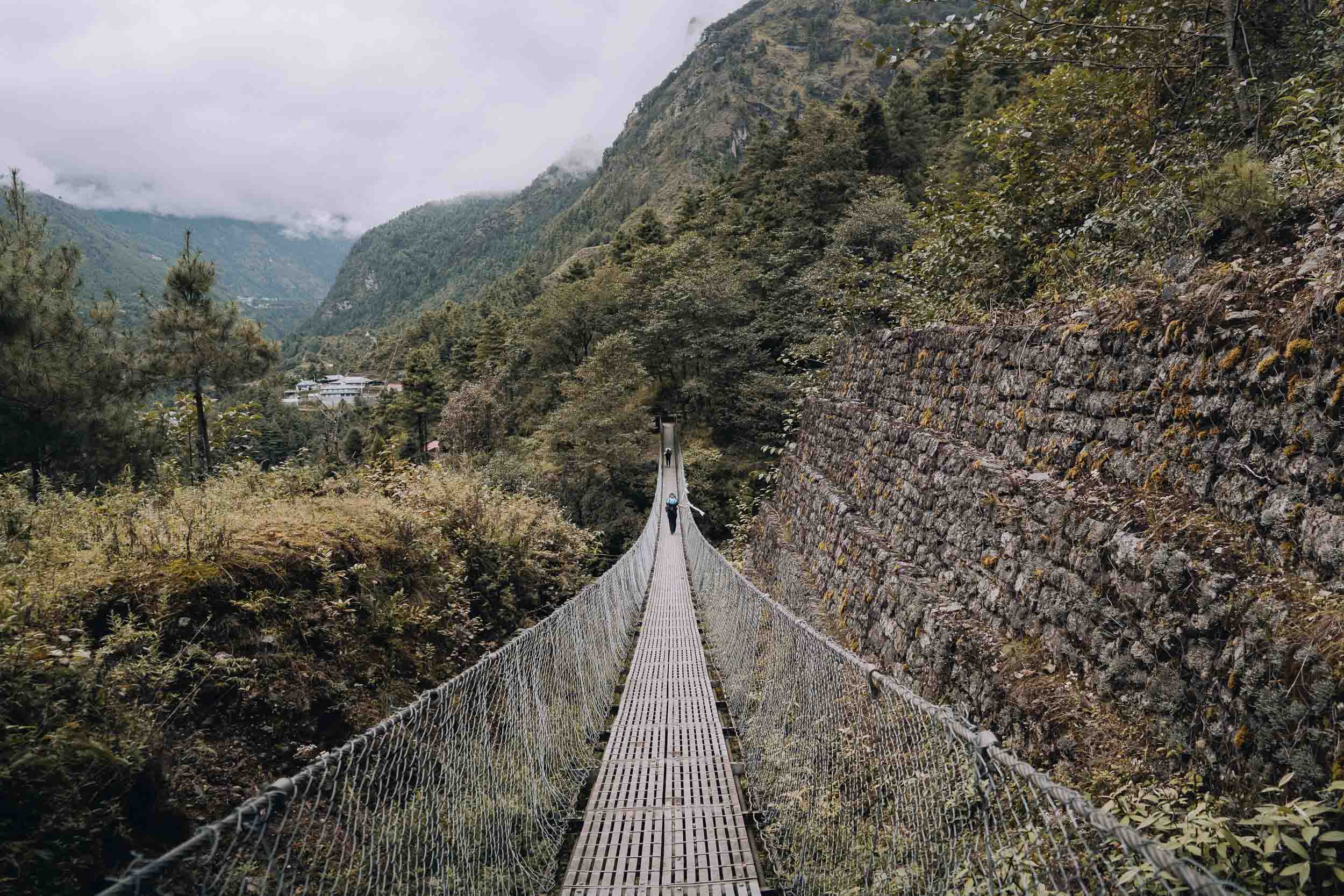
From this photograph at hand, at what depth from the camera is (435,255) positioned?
5049 inches

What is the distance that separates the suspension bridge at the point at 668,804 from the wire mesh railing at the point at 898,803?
13mm

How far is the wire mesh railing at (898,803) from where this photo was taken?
1357 millimetres

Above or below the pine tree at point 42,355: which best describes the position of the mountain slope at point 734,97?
above

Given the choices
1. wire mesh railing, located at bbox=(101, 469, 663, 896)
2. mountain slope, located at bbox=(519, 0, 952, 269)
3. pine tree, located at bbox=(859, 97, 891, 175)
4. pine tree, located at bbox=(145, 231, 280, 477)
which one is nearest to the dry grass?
wire mesh railing, located at bbox=(101, 469, 663, 896)

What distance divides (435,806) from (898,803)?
1.69 m

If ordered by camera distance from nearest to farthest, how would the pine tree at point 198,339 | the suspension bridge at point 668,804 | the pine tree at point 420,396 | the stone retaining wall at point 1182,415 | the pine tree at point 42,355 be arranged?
the suspension bridge at point 668,804 → the stone retaining wall at point 1182,415 → the pine tree at point 42,355 → the pine tree at point 198,339 → the pine tree at point 420,396

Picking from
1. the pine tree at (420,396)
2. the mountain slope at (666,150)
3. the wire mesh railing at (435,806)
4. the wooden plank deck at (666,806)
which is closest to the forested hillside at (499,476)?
the wire mesh railing at (435,806)

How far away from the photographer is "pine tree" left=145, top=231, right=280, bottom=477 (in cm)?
1032

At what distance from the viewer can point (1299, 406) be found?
203cm

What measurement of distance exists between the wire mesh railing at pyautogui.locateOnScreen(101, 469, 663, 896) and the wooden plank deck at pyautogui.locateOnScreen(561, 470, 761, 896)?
0.60ft

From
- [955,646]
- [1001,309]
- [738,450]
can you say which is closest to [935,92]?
[738,450]

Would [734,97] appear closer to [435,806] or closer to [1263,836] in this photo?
[435,806]

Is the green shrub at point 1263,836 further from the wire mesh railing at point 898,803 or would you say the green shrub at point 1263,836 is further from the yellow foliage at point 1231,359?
the yellow foliage at point 1231,359

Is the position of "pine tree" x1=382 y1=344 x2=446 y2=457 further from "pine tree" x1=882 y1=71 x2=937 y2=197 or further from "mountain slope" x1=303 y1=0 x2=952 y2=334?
"mountain slope" x1=303 y1=0 x2=952 y2=334
